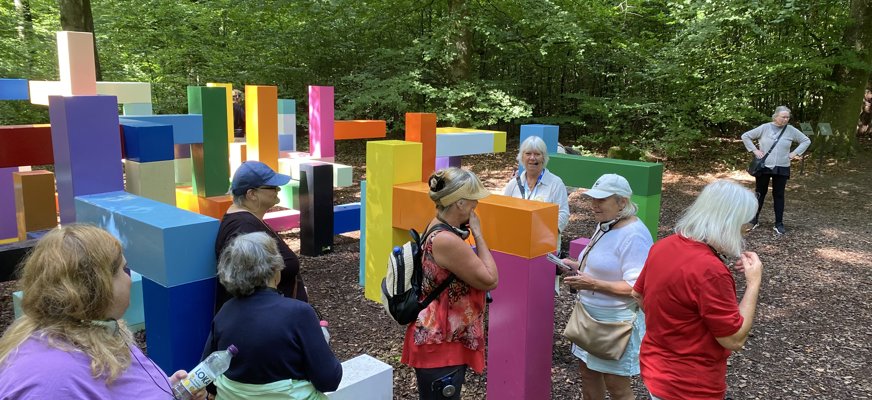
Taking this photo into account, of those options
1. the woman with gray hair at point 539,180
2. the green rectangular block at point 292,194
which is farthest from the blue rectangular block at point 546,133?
the green rectangular block at point 292,194

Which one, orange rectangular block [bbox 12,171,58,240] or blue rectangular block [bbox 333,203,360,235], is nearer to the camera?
orange rectangular block [bbox 12,171,58,240]

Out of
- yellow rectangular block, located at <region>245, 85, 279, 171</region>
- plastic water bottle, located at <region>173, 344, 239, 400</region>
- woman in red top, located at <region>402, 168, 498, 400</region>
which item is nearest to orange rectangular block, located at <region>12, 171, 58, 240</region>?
yellow rectangular block, located at <region>245, 85, 279, 171</region>

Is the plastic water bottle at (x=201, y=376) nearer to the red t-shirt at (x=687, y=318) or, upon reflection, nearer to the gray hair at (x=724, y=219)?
the red t-shirt at (x=687, y=318)

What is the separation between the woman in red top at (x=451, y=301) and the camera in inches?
98.5

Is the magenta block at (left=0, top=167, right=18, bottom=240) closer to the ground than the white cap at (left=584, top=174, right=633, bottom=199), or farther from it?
closer to the ground

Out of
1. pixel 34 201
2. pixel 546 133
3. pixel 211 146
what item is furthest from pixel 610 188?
pixel 34 201

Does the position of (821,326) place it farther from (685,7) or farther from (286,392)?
(685,7)

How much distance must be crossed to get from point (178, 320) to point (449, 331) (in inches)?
47.0

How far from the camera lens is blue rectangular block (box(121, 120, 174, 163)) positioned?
4215 millimetres

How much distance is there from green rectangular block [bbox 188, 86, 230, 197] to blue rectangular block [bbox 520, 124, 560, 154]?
9.73ft

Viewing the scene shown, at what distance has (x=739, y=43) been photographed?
1290 centimetres

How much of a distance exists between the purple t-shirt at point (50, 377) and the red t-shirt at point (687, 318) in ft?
6.07

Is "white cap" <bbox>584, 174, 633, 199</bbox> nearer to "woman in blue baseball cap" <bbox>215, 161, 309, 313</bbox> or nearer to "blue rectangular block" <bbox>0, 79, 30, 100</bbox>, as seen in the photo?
"woman in blue baseball cap" <bbox>215, 161, 309, 313</bbox>

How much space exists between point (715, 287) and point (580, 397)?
197 centimetres
